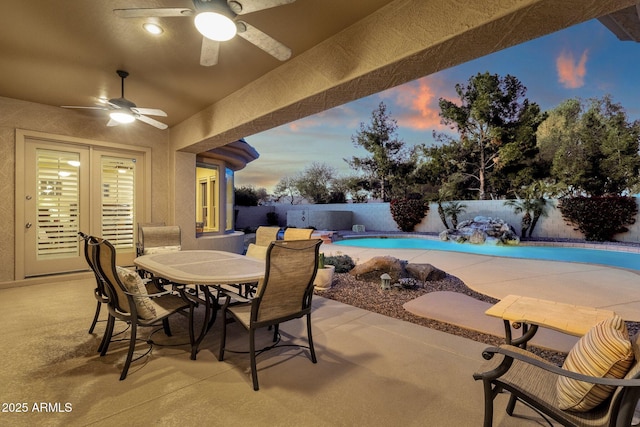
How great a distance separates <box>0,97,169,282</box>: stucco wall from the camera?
476 centimetres

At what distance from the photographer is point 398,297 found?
4223mm

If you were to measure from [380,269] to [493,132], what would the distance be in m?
11.7

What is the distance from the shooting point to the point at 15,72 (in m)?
3.85

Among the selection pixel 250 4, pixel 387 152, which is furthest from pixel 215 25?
pixel 387 152

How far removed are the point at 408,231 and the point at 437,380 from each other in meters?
12.4

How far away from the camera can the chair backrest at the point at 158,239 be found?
4.39 meters

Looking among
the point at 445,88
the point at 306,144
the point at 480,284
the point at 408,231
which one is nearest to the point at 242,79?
the point at 480,284

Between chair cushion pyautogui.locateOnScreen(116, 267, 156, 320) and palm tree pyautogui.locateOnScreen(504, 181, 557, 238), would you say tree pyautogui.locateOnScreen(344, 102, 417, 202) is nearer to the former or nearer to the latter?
palm tree pyautogui.locateOnScreen(504, 181, 557, 238)

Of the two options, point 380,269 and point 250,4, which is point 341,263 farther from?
point 250,4

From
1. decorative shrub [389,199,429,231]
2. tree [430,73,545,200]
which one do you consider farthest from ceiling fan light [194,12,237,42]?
tree [430,73,545,200]

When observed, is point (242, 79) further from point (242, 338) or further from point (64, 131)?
point (64, 131)

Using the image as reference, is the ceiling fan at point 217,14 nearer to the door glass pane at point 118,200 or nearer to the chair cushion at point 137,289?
the chair cushion at point 137,289

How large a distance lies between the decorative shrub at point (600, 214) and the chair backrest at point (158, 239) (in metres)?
12.1

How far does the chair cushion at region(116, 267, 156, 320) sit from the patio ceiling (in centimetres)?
229
